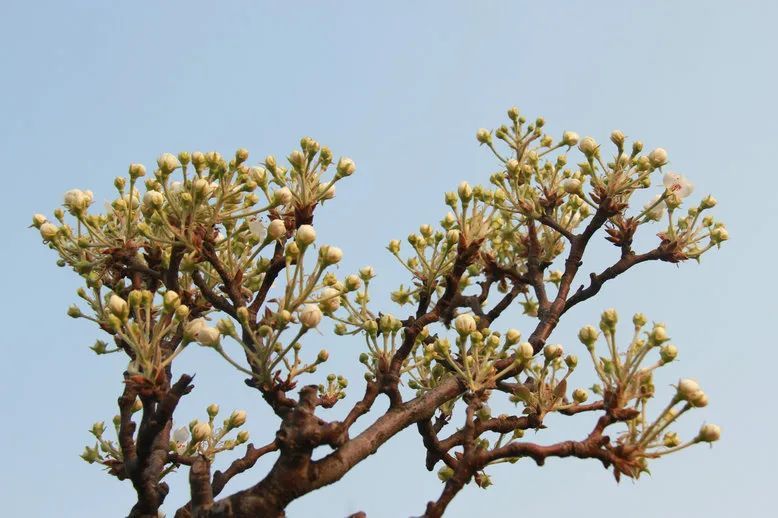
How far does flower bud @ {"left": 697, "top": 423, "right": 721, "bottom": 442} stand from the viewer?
16.7 ft

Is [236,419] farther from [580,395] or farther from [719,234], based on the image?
[719,234]

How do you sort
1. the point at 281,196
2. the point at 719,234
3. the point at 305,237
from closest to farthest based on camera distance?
the point at 305,237
the point at 281,196
the point at 719,234

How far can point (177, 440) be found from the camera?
700cm

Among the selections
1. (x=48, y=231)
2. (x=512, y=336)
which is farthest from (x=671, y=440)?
(x=48, y=231)

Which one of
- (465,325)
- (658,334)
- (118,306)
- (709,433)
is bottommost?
(709,433)

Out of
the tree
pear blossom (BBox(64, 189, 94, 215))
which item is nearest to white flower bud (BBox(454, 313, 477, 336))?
the tree

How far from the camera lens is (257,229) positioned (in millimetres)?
6246

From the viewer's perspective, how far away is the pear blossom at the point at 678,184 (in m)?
7.26

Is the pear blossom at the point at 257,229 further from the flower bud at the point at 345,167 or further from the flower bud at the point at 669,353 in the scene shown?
the flower bud at the point at 669,353

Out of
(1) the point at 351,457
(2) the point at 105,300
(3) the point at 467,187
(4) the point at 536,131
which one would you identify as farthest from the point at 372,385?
(4) the point at 536,131

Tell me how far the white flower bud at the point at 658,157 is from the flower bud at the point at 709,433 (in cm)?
281

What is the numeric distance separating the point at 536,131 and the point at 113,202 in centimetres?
418

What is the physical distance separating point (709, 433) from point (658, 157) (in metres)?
2.88

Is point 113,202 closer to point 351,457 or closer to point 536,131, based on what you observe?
point 351,457
